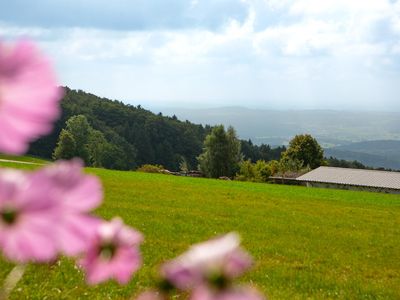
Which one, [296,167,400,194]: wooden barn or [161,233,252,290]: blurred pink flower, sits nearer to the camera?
[161,233,252,290]: blurred pink flower

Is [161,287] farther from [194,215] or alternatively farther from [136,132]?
[136,132]

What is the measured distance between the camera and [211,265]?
1.37 feet

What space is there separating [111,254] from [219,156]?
86854 millimetres

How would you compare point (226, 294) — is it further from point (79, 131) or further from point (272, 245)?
point (79, 131)

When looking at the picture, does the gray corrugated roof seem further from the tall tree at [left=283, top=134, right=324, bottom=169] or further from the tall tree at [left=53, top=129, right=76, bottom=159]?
the tall tree at [left=53, top=129, right=76, bottom=159]

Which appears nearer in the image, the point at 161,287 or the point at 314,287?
the point at 161,287

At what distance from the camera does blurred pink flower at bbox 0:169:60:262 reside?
0.39m

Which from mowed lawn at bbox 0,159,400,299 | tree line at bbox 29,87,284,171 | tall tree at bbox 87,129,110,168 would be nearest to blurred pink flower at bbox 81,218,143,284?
mowed lawn at bbox 0,159,400,299

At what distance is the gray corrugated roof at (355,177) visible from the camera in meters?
67.7

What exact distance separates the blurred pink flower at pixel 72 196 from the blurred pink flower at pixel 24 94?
4 cm

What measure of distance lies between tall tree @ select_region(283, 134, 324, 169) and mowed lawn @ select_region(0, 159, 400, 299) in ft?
190

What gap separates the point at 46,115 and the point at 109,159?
109 metres

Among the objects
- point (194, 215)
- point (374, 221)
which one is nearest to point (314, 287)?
point (194, 215)

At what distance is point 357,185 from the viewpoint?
221 feet
